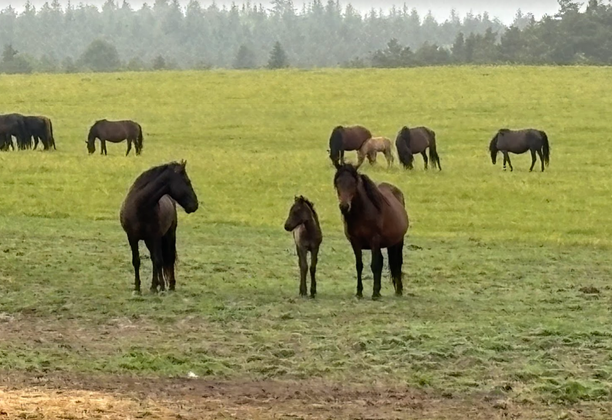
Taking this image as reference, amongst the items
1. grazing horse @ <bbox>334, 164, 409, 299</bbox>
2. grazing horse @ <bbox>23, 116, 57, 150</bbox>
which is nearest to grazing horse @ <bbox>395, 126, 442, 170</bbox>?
grazing horse @ <bbox>23, 116, 57, 150</bbox>

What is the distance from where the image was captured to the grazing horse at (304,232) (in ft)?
40.1

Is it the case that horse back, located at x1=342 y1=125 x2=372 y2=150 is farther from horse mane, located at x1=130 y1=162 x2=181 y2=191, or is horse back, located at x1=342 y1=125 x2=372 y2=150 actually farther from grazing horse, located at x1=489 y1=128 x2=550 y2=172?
horse mane, located at x1=130 y1=162 x2=181 y2=191

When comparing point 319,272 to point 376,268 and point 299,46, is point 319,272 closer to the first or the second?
point 376,268

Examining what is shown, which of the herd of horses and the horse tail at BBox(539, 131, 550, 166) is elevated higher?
the herd of horses

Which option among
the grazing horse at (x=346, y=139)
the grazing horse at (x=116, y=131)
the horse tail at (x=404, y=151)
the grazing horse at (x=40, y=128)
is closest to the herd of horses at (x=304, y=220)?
the horse tail at (x=404, y=151)

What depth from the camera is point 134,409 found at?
7.08m

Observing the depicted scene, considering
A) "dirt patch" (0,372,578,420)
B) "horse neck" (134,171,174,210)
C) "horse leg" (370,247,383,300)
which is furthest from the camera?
"horse neck" (134,171,174,210)

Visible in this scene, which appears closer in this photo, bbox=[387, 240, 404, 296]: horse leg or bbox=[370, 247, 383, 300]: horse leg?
bbox=[370, 247, 383, 300]: horse leg

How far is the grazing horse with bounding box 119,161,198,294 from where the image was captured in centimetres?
1223

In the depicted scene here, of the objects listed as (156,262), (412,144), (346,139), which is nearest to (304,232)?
(156,262)

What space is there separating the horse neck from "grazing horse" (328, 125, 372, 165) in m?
18.9

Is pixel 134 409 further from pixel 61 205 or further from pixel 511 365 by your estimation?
pixel 61 205

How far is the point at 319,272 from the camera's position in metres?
14.3

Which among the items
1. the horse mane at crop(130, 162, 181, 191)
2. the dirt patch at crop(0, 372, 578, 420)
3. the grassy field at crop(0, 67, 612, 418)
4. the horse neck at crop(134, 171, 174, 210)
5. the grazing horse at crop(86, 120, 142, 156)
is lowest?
the grassy field at crop(0, 67, 612, 418)
